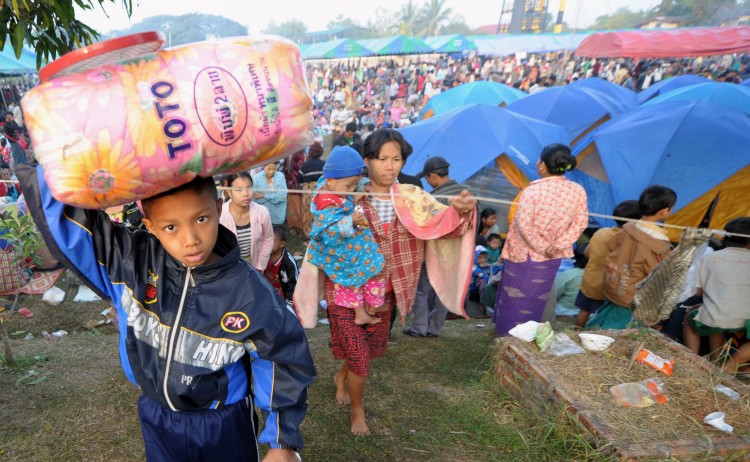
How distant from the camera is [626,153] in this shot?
7539 millimetres

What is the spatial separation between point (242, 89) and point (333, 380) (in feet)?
9.33

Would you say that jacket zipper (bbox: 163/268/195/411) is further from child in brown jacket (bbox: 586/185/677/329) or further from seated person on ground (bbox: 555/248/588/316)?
seated person on ground (bbox: 555/248/588/316)

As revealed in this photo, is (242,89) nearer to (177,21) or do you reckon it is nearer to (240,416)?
(240,416)

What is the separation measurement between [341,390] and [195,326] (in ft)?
6.82

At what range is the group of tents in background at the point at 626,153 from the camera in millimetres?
7035

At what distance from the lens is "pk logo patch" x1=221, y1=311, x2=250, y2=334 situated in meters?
1.58

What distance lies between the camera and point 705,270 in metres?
3.86

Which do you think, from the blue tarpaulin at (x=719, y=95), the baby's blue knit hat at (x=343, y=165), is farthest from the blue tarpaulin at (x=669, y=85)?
the baby's blue knit hat at (x=343, y=165)

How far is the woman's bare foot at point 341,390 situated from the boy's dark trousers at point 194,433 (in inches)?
68.0

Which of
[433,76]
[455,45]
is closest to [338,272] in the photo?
[433,76]

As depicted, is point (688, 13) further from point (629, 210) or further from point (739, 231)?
point (739, 231)

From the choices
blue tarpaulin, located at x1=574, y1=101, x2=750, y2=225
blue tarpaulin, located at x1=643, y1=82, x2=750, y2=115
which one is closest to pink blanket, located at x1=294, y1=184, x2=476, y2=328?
blue tarpaulin, located at x1=574, y1=101, x2=750, y2=225

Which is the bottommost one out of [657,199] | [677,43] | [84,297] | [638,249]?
[84,297]

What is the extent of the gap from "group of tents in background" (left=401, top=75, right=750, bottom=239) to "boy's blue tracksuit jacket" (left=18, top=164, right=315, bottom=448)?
6243 millimetres
